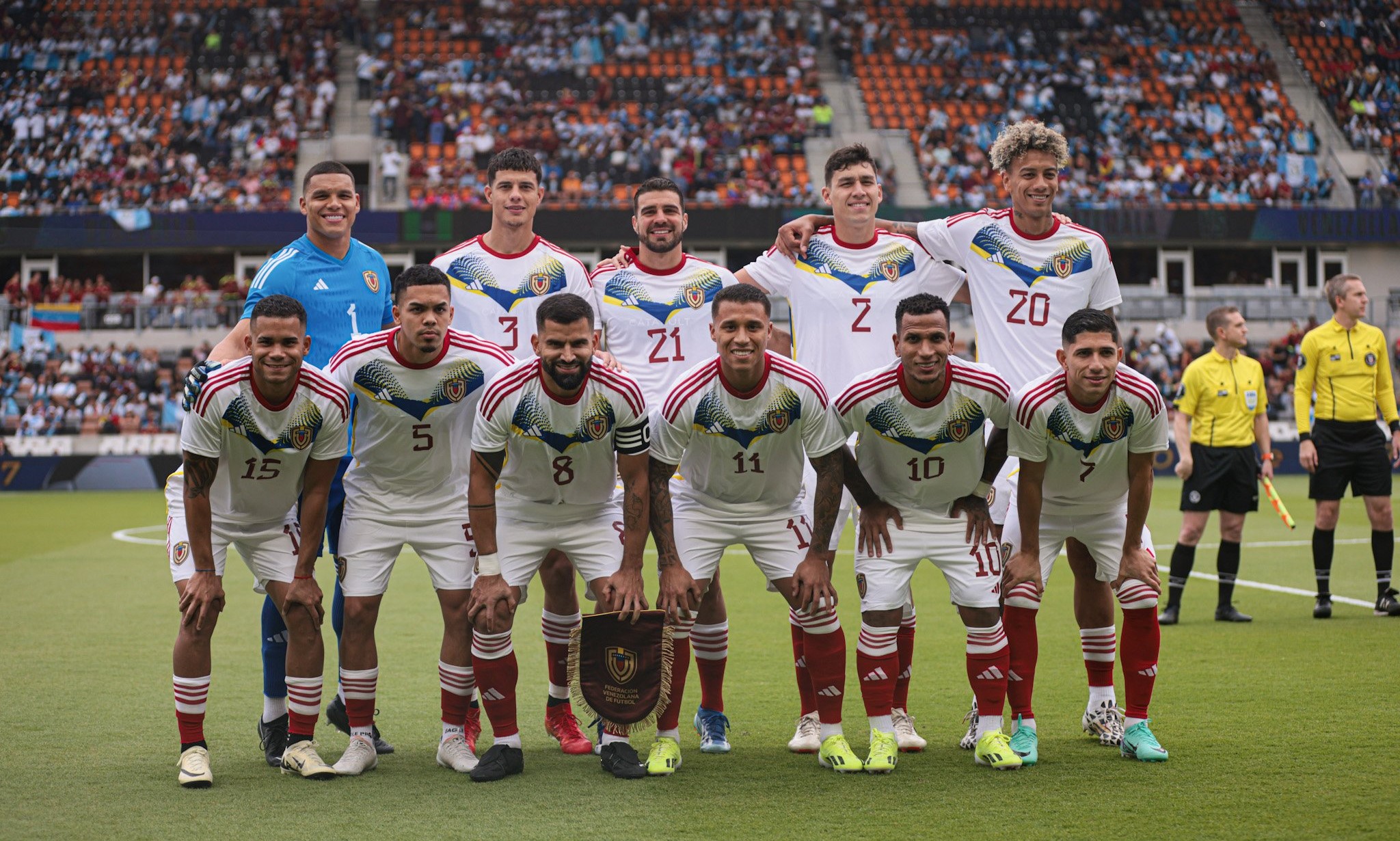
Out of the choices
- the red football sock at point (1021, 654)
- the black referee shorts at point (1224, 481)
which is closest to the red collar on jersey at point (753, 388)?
the red football sock at point (1021, 654)

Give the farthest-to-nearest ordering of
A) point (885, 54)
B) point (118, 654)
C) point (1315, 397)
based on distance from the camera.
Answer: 1. point (885, 54)
2. point (1315, 397)
3. point (118, 654)

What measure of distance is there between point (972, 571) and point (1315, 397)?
569cm

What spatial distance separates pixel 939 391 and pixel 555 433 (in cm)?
171

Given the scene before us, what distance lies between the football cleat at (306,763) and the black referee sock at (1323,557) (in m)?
7.40

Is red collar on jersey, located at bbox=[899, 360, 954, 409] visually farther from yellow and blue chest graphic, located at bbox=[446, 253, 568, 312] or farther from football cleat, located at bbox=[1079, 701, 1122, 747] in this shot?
yellow and blue chest graphic, located at bbox=[446, 253, 568, 312]

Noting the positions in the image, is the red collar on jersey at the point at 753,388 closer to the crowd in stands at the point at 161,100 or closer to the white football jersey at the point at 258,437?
the white football jersey at the point at 258,437

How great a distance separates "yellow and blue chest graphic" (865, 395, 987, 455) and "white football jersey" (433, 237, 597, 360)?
5.90 feet

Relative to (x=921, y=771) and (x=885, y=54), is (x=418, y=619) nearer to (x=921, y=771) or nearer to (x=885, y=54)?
(x=921, y=771)

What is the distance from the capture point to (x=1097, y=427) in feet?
18.4

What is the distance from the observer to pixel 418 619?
10078mm

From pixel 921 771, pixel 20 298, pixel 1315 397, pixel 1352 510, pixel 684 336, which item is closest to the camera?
pixel 921 771

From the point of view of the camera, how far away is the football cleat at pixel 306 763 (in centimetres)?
550

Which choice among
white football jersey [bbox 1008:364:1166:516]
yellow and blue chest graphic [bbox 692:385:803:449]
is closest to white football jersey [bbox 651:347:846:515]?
yellow and blue chest graphic [bbox 692:385:803:449]

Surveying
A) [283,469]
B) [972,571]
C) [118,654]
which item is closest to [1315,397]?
[972,571]
